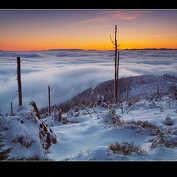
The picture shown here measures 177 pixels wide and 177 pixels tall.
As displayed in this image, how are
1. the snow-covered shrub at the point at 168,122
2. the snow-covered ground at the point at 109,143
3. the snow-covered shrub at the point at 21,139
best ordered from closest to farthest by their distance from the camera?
the snow-covered ground at the point at 109,143 → the snow-covered shrub at the point at 21,139 → the snow-covered shrub at the point at 168,122

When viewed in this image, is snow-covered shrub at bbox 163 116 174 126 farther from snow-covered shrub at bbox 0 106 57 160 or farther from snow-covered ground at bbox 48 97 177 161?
snow-covered shrub at bbox 0 106 57 160

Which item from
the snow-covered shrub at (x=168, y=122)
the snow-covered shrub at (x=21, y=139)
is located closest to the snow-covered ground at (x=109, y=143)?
the snow-covered shrub at (x=168, y=122)

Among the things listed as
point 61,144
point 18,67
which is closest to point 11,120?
point 61,144

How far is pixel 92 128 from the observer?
283 inches

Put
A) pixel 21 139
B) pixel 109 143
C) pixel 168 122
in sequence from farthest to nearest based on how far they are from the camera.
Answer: pixel 168 122 → pixel 109 143 → pixel 21 139

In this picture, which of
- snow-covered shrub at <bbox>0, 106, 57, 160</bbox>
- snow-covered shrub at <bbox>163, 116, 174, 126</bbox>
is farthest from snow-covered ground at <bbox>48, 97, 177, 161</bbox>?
snow-covered shrub at <bbox>0, 106, 57, 160</bbox>

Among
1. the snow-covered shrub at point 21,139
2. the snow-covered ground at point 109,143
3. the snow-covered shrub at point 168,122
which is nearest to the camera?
the snow-covered ground at point 109,143

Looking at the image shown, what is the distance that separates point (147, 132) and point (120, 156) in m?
3.42

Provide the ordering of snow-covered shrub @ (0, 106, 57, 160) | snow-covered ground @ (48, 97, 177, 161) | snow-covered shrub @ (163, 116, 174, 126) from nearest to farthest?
snow-covered ground @ (48, 97, 177, 161) → snow-covered shrub @ (0, 106, 57, 160) → snow-covered shrub @ (163, 116, 174, 126)

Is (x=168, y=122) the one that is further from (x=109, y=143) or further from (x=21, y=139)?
(x=21, y=139)

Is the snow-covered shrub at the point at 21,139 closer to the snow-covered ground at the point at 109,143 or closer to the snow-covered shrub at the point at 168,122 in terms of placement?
the snow-covered ground at the point at 109,143

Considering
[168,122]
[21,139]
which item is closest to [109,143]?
[21,139]
